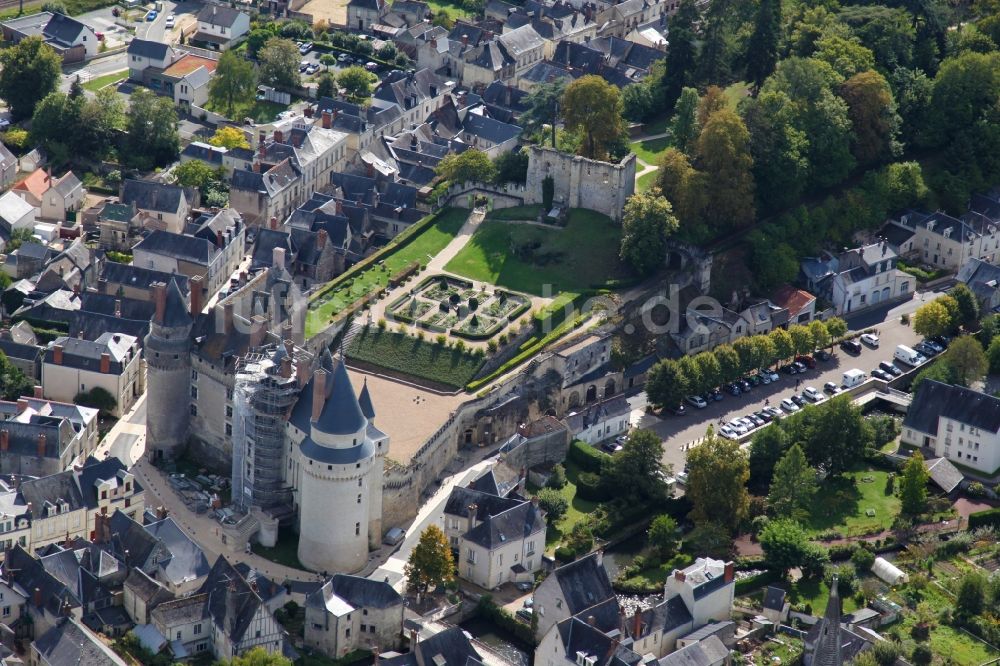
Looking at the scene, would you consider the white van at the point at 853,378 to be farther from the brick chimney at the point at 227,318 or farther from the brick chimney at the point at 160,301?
the brick chimney at the point at 160,301

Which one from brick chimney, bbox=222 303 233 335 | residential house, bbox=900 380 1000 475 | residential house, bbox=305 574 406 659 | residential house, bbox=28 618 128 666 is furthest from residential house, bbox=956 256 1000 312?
residential house, bbox=28 618 128 666

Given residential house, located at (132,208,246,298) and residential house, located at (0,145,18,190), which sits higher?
residential house, located at (132,208,246,298)

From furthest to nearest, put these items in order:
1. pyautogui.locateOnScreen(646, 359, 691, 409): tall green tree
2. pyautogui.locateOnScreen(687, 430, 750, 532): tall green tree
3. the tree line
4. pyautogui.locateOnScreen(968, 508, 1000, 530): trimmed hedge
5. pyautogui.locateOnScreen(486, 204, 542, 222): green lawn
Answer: pyautogui.locateOnScreen(486, 204, 542, 222): green lawn → the tree line → pyautogui.locateOnScreen(646, 359, 691, 409): tall green tree → pyautogui.locateOnScreen(968, 508, 1000, 530): trimmed hedge → pyautogui.locateOnScreen(687, 430, 750, 532): tall green tree

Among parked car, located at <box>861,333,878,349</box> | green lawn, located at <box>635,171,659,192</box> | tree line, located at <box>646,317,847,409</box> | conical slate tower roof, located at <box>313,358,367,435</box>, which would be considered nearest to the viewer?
conical slate tower roof, located at <box>313,358,367,435</box>

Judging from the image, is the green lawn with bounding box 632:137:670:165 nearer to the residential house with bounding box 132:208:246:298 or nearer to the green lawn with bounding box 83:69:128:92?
the residential house with bounding box 132:208:246:298

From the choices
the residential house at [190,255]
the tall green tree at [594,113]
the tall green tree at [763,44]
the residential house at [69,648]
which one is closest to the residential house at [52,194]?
the residential house at [190,255]

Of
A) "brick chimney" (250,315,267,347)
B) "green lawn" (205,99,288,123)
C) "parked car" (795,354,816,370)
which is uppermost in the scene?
"brick chimney" (250,315,267,347)
